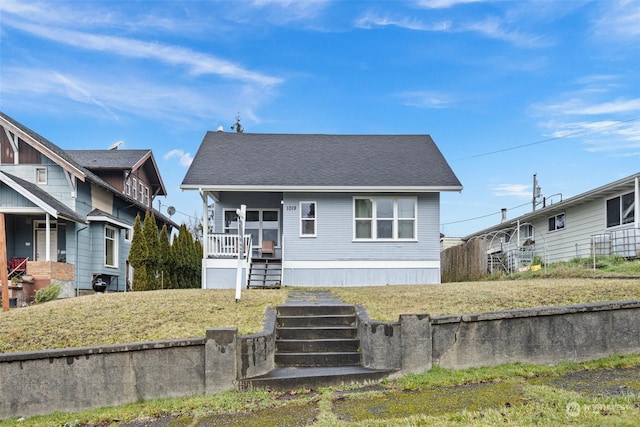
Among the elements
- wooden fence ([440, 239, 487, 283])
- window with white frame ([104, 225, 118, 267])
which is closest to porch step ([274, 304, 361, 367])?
wooden fence ([440, 239, 487, 283])

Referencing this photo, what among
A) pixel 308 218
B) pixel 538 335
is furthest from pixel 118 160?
pixel 538 335

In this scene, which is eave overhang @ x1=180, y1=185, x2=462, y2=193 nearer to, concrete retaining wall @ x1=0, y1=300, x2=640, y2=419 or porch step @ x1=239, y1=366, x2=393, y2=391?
concrete retaining wall @ x1=0, y1=300, x2=640, y2=419

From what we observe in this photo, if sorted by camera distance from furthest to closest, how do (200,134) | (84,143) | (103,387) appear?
1. (84,143)
2. (200,134)
3. (103,387)

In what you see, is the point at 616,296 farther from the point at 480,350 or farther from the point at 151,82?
the point at 151,82

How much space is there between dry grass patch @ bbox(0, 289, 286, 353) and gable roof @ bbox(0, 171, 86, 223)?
7441 millimetres

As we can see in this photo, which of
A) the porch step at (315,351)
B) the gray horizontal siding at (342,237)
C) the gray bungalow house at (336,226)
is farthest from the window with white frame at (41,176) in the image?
the porch step at (315,351)

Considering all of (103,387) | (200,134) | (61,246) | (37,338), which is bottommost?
(103,387)

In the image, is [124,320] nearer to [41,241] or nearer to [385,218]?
[385,218]

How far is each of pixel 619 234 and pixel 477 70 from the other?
7743 mm

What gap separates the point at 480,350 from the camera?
6859 millimetres

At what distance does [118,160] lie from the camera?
24203 mm

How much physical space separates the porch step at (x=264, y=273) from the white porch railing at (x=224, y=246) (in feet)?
2.06

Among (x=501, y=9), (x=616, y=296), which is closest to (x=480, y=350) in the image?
(x=616, y=296)

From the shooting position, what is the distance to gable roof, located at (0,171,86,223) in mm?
16583
